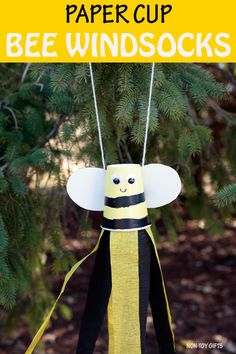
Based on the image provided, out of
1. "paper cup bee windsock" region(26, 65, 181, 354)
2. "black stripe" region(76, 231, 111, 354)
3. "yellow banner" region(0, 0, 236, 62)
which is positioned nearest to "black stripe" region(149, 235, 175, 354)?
"paper cup bee windsock" region(26, 65, 181, 354)

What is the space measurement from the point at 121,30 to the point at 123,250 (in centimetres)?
51

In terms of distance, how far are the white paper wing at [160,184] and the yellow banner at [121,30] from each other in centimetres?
27

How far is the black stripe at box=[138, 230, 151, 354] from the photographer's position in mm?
1101

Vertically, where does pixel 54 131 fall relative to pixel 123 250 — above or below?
above

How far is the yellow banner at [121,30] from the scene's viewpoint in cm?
116

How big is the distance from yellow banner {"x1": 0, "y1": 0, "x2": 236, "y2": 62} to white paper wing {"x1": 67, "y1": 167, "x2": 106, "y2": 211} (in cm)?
28

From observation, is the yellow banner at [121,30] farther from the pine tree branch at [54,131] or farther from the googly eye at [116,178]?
the pine tree branch at [54,131]

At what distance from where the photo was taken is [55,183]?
1.86 metres

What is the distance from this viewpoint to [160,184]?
1123 millimetres

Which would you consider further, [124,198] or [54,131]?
[54,131]

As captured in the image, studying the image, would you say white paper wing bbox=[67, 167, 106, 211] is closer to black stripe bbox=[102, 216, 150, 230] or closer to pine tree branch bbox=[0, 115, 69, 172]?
black stripe bbox=[102, 216, 150, 230]

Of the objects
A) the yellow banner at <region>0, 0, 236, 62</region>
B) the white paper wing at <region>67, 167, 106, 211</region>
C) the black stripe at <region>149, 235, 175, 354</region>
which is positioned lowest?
the black stripe at <region>149, 235, 175, 354</region>

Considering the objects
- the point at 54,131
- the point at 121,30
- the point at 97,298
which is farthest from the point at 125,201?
the point at 54,131

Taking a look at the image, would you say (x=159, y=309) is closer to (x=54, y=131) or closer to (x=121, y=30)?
(x=121, y=30)
